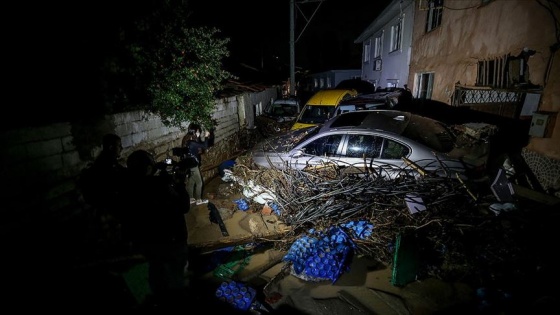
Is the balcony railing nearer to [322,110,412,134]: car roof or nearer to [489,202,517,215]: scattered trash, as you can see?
[322,110,412,134]: car roof

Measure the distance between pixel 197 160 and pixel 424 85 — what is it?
959cm

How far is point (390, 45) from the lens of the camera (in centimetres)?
1525

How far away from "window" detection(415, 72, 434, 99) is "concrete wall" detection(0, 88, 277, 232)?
377 inches

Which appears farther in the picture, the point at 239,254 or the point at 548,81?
the point at 548,81

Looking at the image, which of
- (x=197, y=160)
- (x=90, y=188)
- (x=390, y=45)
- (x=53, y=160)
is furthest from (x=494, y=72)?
(x=390, y=45)

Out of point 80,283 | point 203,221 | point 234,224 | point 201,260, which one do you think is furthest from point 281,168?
point 80,283

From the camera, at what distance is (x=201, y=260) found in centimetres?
415

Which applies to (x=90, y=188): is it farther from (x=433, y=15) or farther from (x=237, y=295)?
(x=433, y=15)

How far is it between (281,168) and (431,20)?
30.3 feet

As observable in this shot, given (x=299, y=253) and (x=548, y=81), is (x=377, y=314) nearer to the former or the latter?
(x=299, y=253)

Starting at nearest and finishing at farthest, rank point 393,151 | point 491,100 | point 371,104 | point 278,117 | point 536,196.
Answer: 1. point 536,196
2. point 393,151
3. point 491,100
4. point 371,104
5. point 278,117

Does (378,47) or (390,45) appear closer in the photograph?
(390,45)

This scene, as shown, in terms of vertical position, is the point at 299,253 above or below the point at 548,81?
below

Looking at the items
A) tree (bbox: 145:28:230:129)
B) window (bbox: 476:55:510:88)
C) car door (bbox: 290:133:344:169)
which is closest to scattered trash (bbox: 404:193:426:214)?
car door (bbox: 290:133:344:169)
